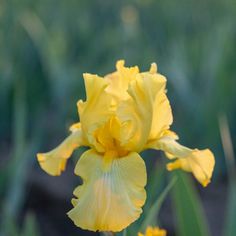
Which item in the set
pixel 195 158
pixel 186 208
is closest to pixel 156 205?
pixel 195 158

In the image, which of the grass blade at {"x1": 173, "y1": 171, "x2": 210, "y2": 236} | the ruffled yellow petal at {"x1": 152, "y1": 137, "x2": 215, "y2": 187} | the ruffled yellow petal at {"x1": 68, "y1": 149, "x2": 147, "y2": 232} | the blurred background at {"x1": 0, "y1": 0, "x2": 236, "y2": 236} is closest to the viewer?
the ruffled yellow petal at {"x1": 68, "y1": 149, "x2": 147, "y2": 232}

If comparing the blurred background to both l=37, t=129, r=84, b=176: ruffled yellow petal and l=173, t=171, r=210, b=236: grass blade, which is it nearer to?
l=173, t=171, r=210, b=236: grass blade

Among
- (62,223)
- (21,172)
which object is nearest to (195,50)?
(62,223)

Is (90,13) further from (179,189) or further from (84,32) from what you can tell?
(179,189)

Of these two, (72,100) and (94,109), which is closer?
(94,109)

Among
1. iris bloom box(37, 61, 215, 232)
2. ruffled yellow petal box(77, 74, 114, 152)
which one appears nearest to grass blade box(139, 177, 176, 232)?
iris bloom box(37, 61, 215, 232)

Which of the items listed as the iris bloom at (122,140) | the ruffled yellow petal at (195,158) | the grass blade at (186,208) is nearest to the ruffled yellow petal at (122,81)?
the iris bloom at (122,140)

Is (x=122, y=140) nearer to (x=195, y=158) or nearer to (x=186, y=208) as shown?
(x=195, y=158)
